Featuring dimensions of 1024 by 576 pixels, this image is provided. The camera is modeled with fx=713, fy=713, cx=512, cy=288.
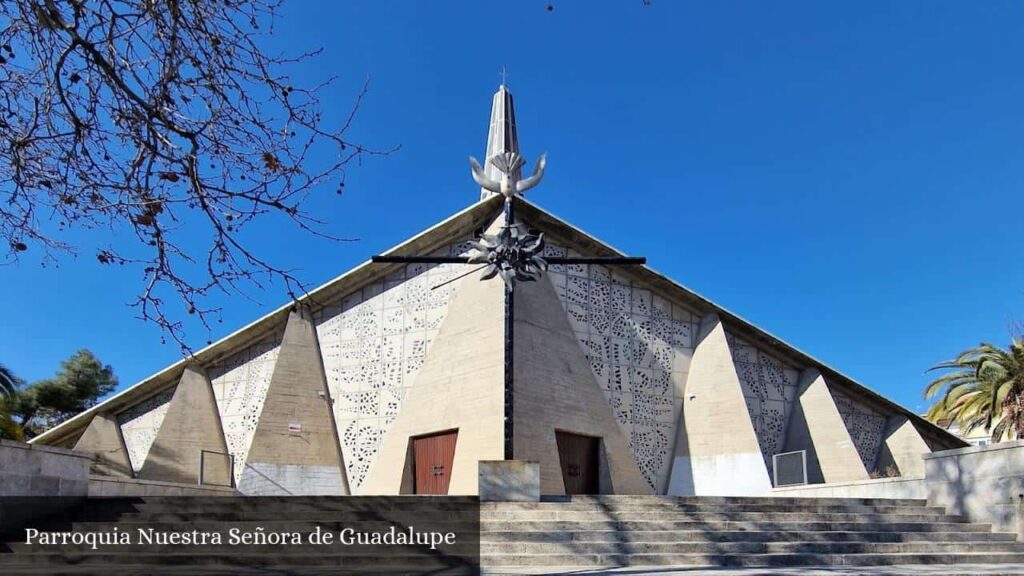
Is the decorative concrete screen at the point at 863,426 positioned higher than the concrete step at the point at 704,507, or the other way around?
the decorative concrete screen at the point at 863,426

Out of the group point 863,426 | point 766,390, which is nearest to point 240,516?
point 766,390

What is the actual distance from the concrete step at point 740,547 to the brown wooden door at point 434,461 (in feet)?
29.2

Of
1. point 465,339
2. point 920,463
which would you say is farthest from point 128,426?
point 920,463

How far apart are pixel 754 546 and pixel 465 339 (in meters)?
10.6

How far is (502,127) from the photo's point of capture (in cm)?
2764

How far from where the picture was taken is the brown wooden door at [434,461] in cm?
1728

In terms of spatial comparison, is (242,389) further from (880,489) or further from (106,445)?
(880,489)

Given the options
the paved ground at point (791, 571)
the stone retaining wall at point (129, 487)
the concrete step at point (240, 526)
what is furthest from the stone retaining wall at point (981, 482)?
the stone retaining wall at point (129, 487)

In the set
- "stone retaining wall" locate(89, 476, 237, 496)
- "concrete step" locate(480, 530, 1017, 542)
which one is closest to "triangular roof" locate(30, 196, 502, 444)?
"stone retaining wall" locate(89, 476, 237, 496)

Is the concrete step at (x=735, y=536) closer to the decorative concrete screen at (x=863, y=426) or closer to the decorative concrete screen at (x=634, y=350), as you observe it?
the decorative concrete screen at (x=634, y=350)

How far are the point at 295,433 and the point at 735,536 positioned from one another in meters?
12.8

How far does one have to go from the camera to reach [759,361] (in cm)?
2161

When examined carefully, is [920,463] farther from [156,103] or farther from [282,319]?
[156,103]

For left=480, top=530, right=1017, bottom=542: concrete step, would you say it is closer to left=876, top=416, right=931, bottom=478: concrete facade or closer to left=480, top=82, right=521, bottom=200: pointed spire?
left=876, top=416, right=931, bottom=478: concrete facade
